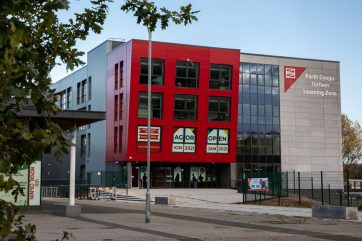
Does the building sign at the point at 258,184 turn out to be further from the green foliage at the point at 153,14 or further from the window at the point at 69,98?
the window at the point at 69,98

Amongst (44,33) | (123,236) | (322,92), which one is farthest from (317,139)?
(44,33)

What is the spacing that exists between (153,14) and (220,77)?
2486 inches

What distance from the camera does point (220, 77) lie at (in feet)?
221

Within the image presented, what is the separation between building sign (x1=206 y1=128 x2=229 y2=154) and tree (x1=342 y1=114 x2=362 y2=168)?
36.2 m

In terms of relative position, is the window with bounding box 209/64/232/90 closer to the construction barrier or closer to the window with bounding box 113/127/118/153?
the window with bounding box 113/127/118/153

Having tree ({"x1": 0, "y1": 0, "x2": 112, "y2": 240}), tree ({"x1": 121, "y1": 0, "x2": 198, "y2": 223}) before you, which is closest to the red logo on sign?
tree ({"x1": 121, "y1": 0, "x2": 198, "y2": 223})

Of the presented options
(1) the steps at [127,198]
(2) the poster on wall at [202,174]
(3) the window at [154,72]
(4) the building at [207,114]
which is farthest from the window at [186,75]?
(1) the steps at [127,198]

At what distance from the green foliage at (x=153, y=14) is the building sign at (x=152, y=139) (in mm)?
58969

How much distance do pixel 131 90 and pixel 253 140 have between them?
1882cm

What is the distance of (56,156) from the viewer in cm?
313

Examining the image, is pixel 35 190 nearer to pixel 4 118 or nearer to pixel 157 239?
pixel 157 239

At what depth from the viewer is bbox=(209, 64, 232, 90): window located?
6706cm

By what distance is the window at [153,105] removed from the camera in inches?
2510

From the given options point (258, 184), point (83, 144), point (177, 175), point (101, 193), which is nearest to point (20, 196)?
point (258, 184)
